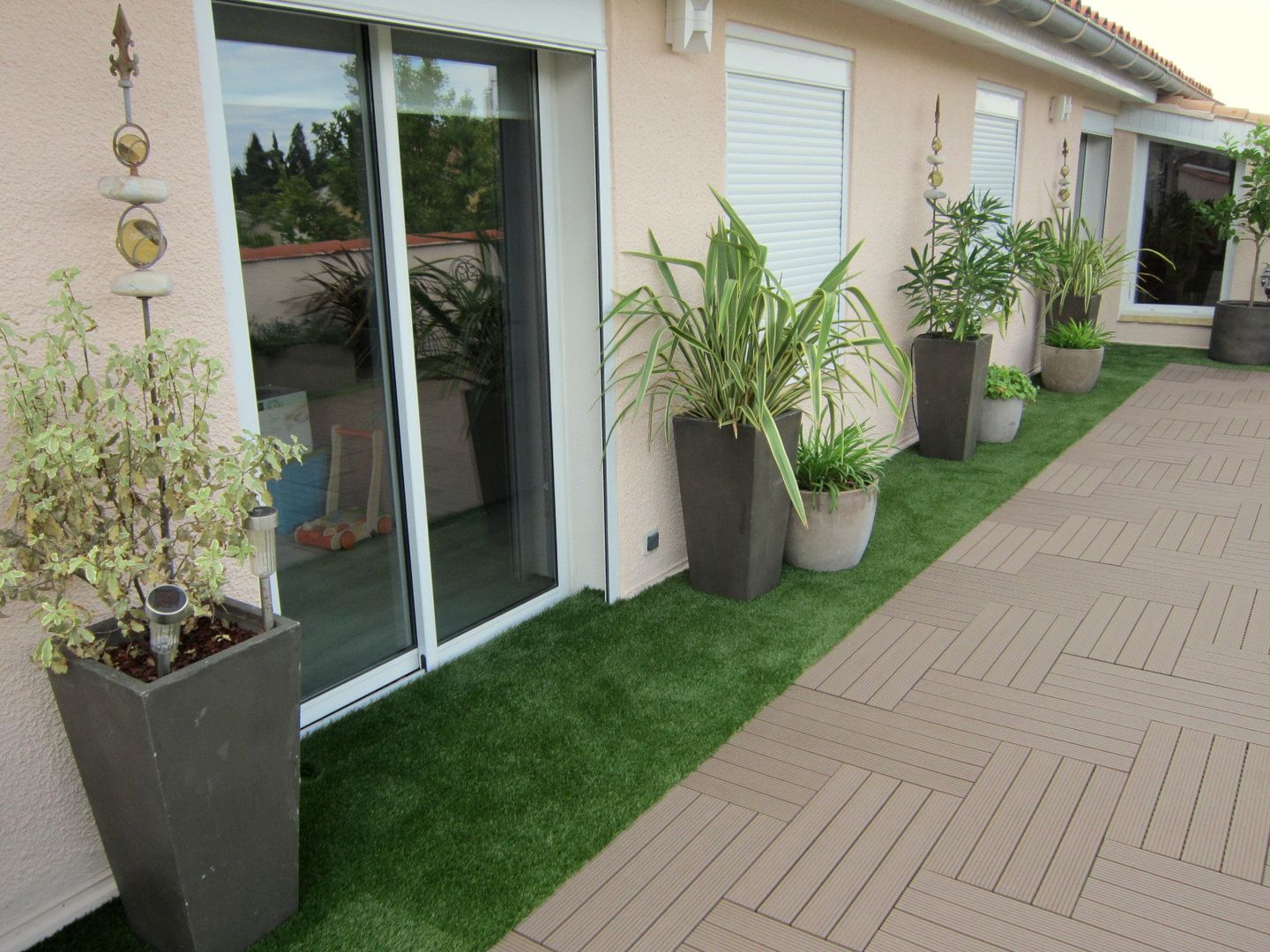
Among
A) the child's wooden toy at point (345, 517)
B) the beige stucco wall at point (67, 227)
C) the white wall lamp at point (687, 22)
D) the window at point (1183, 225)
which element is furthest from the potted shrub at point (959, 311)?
the window at point (1183, 225)

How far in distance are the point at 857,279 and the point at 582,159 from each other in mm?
2553

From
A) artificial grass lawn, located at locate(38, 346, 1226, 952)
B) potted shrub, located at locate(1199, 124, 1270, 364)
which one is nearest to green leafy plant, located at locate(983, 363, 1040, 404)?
artificial grass lawn, located at locate(38, 346, 1226, 952)

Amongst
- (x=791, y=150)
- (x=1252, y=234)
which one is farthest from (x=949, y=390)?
(x=1252, y=234)

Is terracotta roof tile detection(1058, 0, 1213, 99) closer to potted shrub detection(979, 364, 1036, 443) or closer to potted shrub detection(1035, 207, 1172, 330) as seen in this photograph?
potted shrub detection(1035, 207, 1172, 330)

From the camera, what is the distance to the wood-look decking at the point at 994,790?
100 inches

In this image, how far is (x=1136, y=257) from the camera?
1128 cm

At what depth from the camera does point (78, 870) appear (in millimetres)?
2627

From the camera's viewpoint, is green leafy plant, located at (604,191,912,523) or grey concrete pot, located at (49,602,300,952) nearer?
grey concrete pot, located at (49,602,300,952)

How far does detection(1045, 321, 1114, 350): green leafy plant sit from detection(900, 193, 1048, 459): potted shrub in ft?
6.86

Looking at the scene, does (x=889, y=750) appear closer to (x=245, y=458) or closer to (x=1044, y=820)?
(x=1044, y=820)

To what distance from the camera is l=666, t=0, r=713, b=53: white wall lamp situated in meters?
4.18

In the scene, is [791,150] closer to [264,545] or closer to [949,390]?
[949,390]

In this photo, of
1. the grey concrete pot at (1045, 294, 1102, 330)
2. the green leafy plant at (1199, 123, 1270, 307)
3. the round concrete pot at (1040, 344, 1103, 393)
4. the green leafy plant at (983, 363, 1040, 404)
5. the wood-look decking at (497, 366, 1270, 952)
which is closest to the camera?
the wood-look decking at (497, 366, 1270, 952)

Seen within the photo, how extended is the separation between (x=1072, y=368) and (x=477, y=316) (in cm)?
625
